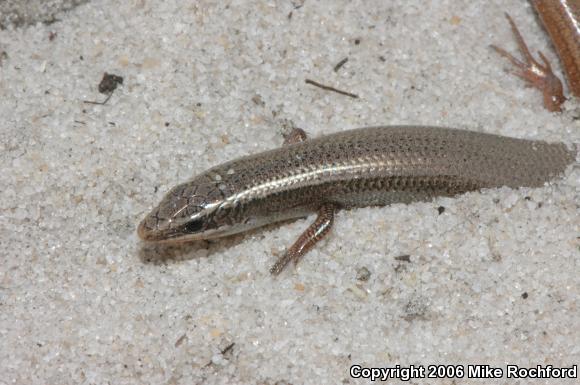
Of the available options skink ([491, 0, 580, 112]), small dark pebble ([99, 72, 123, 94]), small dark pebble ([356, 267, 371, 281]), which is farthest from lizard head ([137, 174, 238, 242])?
skink ([491, 0, 580, 112])

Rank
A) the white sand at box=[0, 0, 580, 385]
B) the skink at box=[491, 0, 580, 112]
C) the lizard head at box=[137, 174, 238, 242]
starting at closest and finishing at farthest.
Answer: the white sand at box=[0, 0, 580, 385]
the lizard head at box=[137, 174, 238, 242]
the skink at box=[491, 0, 580, 112]

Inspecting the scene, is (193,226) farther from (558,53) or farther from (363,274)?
(558,53)

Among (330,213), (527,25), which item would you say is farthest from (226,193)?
(527,25)

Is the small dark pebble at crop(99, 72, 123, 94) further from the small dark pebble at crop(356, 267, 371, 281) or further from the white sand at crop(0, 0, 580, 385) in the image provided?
the small dark pebble at crop(356, 267, 371, 281)

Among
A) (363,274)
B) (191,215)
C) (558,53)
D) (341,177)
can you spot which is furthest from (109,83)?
(558,53)

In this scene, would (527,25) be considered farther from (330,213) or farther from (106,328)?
(106,328)
